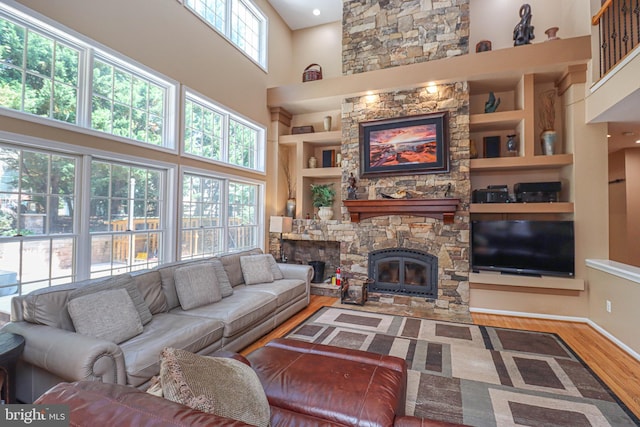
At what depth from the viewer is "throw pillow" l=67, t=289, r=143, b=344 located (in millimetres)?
2150

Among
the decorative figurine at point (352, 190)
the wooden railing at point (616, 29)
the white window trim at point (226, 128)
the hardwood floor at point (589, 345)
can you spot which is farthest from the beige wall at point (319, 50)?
the hardwood floor at point (589, 345)

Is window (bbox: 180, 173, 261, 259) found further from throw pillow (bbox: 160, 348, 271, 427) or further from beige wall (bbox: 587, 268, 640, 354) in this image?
beige wall (bbox: 587, 268, 640, 354)

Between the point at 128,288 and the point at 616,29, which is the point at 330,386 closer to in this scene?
the point at 128,288

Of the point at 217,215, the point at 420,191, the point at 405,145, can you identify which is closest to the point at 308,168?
the point at 405,145

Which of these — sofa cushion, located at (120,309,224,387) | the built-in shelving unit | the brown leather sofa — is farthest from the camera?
the built-in shelving unit

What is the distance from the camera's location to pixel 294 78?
6832 millimetres

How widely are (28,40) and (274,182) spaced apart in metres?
3.90

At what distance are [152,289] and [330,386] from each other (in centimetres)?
210

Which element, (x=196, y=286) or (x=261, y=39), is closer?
(x=196, y=286)

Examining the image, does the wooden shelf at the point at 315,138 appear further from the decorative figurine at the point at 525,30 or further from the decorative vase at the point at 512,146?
the decorative figurine at the point at 525,30

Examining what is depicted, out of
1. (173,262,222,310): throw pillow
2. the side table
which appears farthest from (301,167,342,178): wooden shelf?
the side table

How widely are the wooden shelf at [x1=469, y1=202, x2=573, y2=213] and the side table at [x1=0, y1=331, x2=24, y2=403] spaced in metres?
5.14

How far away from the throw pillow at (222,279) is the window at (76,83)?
5.42ft

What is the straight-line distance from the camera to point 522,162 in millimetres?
4332
